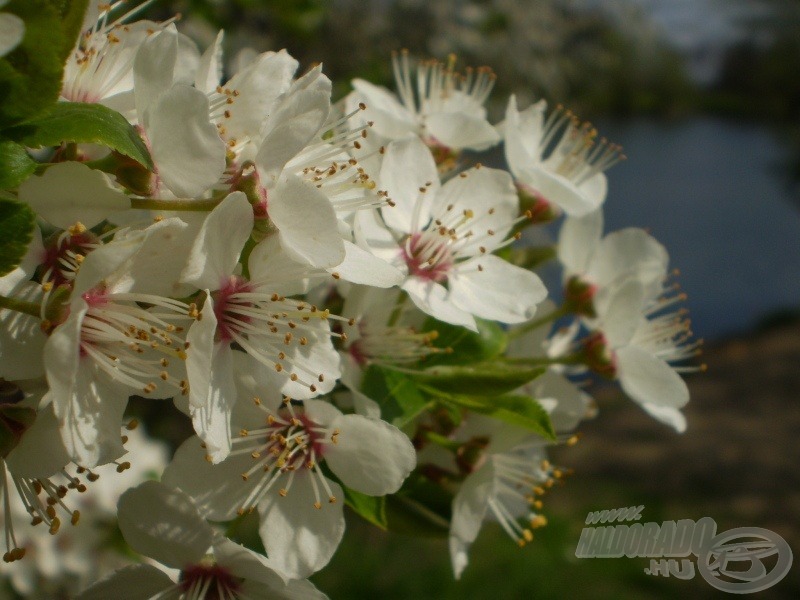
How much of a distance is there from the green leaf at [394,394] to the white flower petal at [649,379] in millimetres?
250

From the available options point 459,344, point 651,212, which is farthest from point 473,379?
point 651,212

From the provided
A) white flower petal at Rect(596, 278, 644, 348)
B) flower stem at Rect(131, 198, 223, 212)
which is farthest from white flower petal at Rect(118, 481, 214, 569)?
white flower petal at Rect(596, 278, 644, 348)

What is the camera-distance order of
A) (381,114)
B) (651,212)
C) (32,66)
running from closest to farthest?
(32,66) < (381,114) < (651,212)

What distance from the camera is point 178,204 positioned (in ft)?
1.75

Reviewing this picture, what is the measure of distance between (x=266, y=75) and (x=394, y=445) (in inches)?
12.7

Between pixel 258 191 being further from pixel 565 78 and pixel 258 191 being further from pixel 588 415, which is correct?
pixel 565 78

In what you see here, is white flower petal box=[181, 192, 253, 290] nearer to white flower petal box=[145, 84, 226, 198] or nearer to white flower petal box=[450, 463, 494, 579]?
white flower petal box=[145, 84, 226, 198]

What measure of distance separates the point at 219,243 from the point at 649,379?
1.61 feet

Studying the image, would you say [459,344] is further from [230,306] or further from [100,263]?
[100,263]

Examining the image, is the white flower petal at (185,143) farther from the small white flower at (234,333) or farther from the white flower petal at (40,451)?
the white flower petal at (40,451)

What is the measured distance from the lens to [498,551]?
317 cm

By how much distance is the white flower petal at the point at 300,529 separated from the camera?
61 cm

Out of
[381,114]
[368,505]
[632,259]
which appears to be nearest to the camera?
[368,505]

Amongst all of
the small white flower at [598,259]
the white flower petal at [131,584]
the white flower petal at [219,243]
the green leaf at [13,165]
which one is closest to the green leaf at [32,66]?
the green leaf at [13,165]
